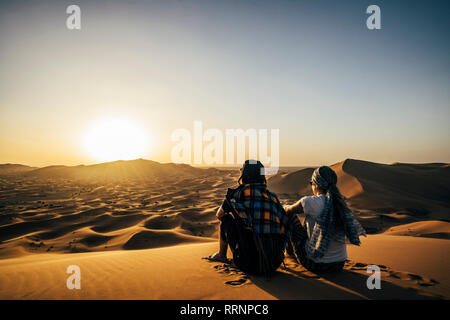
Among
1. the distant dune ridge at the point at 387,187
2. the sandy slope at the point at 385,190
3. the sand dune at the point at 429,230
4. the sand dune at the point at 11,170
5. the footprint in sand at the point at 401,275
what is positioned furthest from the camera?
the sand dune at the point at 11,170

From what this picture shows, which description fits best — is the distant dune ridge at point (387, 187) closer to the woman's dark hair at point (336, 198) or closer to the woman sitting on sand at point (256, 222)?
the woman's dark hair at point (336, 198)

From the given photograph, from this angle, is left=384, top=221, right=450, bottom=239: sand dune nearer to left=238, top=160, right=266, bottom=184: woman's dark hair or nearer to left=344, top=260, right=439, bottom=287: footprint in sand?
left=344, top=260, right=439, bottom=287: footprint in sand

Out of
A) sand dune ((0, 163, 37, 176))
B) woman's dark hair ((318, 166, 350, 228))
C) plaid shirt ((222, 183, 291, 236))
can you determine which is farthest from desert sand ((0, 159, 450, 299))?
sand dune ((0, 163, 37, 176))

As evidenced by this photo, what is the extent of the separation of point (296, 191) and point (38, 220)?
48.7 ft

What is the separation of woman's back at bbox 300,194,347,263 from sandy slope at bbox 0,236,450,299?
0.86 feet

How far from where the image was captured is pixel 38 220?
9070 mm

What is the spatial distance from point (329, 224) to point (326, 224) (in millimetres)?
36

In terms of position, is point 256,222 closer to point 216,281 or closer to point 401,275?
point 216,281

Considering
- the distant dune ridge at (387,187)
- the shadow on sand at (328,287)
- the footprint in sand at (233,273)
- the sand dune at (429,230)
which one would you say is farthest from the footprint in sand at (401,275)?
the distant dune ridge at (387,187)

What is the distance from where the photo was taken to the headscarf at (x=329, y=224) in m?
2.56

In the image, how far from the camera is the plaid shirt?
274 centimetres

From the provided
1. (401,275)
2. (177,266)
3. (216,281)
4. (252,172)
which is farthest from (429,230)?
(177,266)

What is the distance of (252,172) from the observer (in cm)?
284
